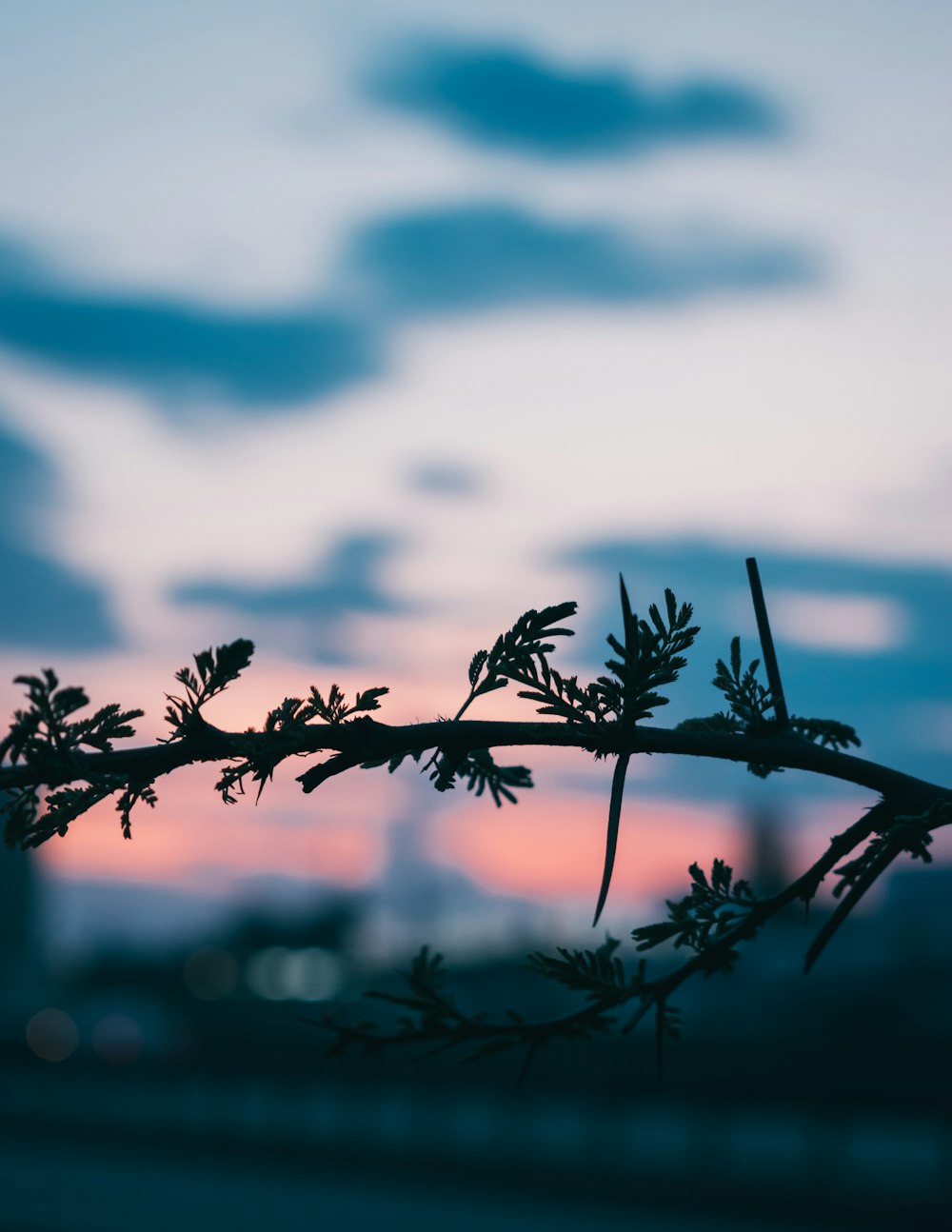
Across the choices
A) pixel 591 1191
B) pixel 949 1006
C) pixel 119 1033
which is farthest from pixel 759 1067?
pixel 119 1033

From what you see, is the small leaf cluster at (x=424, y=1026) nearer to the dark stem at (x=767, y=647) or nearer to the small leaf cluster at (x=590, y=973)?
the small leaf cluster at (x=590, y=973)

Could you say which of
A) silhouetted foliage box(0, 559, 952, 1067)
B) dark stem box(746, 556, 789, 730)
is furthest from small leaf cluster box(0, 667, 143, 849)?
dark stem box(746, 556, 789, 730)

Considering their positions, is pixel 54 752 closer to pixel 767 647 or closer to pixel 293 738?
pixel 293 738

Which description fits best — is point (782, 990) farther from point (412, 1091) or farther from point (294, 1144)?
point (294, 1144)

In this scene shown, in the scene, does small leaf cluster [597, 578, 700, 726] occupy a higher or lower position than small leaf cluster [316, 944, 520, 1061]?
higher

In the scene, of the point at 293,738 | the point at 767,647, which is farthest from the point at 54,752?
the point at 767,647

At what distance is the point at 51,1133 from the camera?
46.7 meters

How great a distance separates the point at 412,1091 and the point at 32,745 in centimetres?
4278

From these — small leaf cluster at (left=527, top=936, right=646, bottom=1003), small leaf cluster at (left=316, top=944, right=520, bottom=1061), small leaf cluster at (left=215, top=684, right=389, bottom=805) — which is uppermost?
small leaf cluster at (left=215, top=684, right=389, bottom=805)

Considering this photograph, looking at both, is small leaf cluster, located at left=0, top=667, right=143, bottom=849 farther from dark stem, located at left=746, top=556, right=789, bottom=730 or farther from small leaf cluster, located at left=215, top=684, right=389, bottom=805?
dark stem, located at left=746, top=556, right=789, bottom=730

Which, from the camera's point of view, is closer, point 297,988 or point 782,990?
point 782,990

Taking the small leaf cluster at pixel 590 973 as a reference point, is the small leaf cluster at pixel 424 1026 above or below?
below


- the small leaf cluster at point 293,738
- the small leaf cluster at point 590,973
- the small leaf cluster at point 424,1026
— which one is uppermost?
the small leaf cluster at point 293,738

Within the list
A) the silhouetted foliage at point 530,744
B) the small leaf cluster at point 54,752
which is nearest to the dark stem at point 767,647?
the silhouetted foliage at point 530,744
